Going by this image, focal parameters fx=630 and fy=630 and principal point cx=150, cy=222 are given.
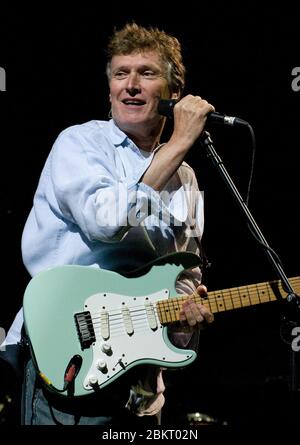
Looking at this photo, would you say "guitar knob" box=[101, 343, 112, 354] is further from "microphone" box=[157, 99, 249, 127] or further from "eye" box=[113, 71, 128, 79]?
"eye" box=[113, 71, 128, 79]

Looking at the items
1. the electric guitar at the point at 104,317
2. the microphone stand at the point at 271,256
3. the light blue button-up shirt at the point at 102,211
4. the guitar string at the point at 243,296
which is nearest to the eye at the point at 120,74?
the light blue button-up shirt at the point at 102,211

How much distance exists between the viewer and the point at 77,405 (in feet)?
5.98

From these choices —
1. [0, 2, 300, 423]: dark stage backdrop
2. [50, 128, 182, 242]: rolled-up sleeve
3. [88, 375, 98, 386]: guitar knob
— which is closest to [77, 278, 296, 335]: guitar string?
[88, 375, 98, 386]: guitar knob

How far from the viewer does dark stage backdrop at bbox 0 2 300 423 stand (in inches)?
124

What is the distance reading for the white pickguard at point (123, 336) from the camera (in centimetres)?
185

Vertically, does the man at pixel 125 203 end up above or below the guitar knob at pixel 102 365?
above

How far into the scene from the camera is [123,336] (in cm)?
190

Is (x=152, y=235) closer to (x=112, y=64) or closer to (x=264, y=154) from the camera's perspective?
(x=112, y=64)

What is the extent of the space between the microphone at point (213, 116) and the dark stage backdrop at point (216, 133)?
1.16m

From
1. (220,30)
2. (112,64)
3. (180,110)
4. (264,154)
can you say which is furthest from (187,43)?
(180,110)

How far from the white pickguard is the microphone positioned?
1.89 feet

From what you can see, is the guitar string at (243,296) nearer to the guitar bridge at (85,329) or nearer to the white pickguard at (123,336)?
the white pickguard at (123,336)

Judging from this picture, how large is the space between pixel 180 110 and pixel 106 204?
1.25ft

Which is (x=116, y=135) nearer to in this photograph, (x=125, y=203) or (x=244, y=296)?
(x=125, y=203)
